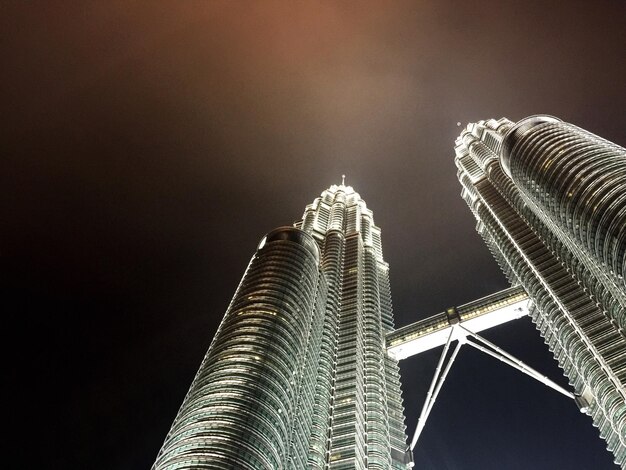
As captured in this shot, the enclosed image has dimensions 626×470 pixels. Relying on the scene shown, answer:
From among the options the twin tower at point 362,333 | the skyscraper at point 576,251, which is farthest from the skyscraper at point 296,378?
the skyscraper at point 576,251

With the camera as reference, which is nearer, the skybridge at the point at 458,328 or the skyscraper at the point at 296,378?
the skyscraper at the point at 296,378

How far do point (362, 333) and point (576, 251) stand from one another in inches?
1118

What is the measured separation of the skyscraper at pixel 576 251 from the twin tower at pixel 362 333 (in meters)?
0.17

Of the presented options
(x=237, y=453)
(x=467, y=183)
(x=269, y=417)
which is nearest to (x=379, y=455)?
(x=269, y=417)

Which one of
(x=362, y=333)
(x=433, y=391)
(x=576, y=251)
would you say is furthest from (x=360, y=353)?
(x=576, y=251)

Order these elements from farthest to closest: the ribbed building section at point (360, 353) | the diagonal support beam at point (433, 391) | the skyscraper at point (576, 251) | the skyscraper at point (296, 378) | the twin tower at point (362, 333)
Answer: the diagonal support beam at point (433, 391) → the ribbed building section at point (360, 353) → the skyscraper at point (576, 251) → the twin tower at point (362, 333) → the skyscraper at point (296, 378)

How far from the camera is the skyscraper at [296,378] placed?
161ft

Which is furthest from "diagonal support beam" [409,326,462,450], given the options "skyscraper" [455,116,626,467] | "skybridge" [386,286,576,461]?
"skyscraper" [455,116,626,467]

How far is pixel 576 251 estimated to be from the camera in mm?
74562

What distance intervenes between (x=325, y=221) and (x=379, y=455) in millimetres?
60470

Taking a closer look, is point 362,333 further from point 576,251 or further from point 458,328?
point 576,251

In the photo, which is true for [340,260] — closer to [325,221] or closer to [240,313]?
[325,221]

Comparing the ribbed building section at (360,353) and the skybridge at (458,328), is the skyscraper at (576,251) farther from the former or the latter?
the ribbed building section at (360,353)

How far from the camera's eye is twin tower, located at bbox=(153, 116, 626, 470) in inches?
2032
